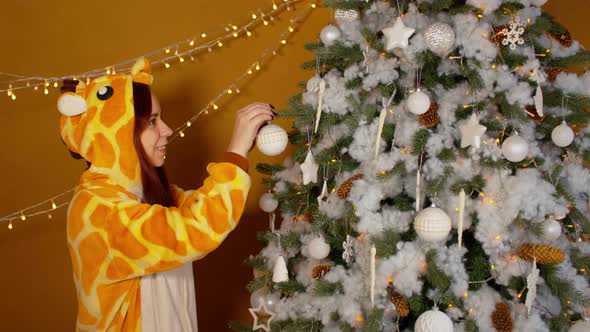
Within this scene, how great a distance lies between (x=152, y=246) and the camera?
Answer: 1626 mm

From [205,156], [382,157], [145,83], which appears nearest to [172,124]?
[205,156]

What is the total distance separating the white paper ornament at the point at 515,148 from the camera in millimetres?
1470

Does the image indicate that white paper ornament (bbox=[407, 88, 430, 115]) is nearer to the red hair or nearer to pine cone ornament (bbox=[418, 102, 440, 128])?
pine cone ornament (bbox=[418, 102, 440, 128])

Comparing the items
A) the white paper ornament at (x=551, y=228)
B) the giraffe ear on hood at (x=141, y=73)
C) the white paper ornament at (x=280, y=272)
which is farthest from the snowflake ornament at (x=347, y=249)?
the giraffe ear on hood at (x=141, y=73)

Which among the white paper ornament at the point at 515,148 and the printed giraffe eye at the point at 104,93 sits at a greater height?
the printed giraffe eye at the point at 104,93

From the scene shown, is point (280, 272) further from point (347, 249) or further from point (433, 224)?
point (433, 224)

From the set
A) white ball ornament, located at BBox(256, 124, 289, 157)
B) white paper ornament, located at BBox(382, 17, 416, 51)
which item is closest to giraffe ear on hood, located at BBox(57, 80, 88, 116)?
white ball ornament, located at BBox(256, 124, 289, 157)

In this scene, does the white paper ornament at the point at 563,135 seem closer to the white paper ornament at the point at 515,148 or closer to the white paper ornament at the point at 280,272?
the white paper ornament at the point at 515,148

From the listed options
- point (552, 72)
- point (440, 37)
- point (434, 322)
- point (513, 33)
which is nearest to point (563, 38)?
point (552, 72)

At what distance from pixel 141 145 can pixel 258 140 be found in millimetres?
384

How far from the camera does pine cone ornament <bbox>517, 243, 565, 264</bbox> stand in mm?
1495

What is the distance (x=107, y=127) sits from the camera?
1760mm

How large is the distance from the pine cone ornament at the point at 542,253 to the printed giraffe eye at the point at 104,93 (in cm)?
120

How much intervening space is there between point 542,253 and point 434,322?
0.32m
